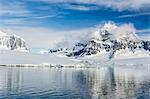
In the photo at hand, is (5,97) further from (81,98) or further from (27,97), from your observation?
(81,98)

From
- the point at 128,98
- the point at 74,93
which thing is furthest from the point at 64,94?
the point at 128,98

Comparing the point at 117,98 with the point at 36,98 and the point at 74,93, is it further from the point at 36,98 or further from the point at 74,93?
the point at 36,98

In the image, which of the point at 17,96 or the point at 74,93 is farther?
the point at 74,93

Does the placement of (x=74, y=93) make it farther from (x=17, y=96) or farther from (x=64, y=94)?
(x=17, y=96)

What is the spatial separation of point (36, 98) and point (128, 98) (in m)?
29.1

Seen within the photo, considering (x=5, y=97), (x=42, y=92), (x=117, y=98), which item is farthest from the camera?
(x=42, y=92)

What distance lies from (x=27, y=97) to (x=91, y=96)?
22.0m

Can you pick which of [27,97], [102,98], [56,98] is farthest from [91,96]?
[27,97]

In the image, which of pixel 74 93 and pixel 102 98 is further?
pixel 74 93

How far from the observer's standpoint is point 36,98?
343ft

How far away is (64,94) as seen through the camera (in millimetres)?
117000

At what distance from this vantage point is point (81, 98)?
109 m

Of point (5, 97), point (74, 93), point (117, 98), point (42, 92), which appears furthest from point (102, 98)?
point (5, 97)

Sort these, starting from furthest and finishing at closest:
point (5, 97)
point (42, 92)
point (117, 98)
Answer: point (42, 92) < point (117, 98) < point (5, 97)
